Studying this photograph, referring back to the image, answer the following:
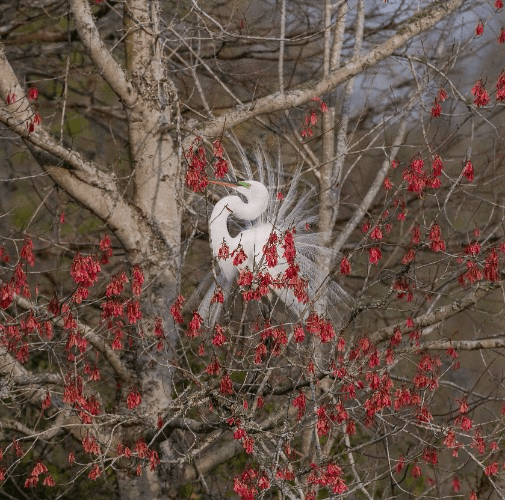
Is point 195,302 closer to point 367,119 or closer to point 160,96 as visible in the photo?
point 160,96

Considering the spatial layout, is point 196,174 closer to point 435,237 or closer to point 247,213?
point 247,213

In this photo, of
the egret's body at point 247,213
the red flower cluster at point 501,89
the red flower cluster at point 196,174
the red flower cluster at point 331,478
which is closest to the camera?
the red flower cluster at point 331,478

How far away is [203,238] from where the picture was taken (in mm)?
11891

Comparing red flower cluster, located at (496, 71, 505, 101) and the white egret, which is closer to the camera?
red flower cluster, located at (496, 71, 505, 101)

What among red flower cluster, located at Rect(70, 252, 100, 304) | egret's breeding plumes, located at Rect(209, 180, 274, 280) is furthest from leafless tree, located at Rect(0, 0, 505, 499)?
egret's breeding plumes, located at Rect(209, 180, 274, 280)

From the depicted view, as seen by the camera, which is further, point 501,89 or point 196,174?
point 501,89

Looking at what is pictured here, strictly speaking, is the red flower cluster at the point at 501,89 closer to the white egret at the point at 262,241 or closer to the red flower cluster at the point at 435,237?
the red flower cluster at the point at 435,237

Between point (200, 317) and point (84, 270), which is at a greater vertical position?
point (84, 270)

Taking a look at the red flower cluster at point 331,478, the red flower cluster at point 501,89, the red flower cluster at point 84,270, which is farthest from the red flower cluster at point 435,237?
the red flower cluster at point 84,270

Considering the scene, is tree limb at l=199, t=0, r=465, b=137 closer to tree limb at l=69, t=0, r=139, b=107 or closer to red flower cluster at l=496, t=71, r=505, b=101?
tree limb at l=69, t=0, r=139, b=107

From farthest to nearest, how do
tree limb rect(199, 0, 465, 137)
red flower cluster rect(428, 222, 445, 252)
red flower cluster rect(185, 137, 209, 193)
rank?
tree limb rect(199, 0, 465, 137), red flower cluster rect(428, 222, 445, 252), red flower cluster rect(185, 137, 209, 193)

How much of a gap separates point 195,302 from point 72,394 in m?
2.03

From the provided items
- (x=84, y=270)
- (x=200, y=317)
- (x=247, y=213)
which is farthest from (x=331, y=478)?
(x=247, y=213)

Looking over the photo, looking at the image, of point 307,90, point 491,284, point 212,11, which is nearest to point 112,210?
point 307,90
